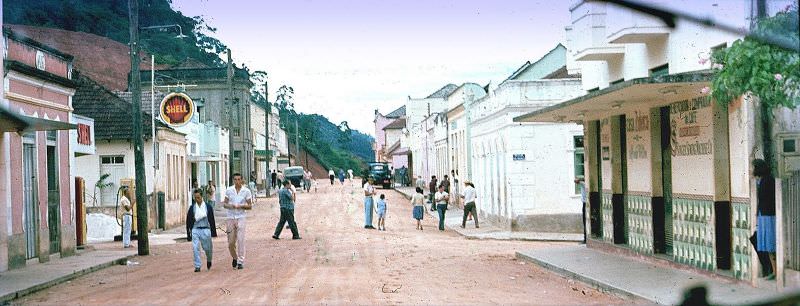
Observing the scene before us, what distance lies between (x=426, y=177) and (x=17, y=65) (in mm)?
43413

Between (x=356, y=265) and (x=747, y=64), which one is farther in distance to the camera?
(x=356, y=265)

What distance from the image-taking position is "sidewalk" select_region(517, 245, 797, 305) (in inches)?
476

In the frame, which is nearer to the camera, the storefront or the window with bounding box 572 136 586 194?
the storefront

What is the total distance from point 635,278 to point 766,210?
303 cm

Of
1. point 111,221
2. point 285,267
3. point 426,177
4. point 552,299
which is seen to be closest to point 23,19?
point 426,177

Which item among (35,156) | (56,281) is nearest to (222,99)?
(35,156)

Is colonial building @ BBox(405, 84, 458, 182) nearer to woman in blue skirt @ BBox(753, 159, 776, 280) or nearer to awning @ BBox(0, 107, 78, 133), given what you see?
awning @ BBox(0, 107, 78, 133)

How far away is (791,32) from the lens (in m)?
10.5

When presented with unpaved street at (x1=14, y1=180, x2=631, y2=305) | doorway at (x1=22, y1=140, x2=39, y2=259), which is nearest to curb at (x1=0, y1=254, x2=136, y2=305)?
unpaved street at (x1=14, y1=180, x2=631, y2=305)

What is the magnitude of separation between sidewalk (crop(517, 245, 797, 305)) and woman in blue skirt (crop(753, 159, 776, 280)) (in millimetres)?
512

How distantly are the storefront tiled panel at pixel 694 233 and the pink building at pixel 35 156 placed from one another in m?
10.5

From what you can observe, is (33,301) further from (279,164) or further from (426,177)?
(279,164)

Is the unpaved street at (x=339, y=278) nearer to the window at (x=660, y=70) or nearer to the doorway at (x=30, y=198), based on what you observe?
the doorway at (x=30, y=198)

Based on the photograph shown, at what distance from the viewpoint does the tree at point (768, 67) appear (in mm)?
10602
